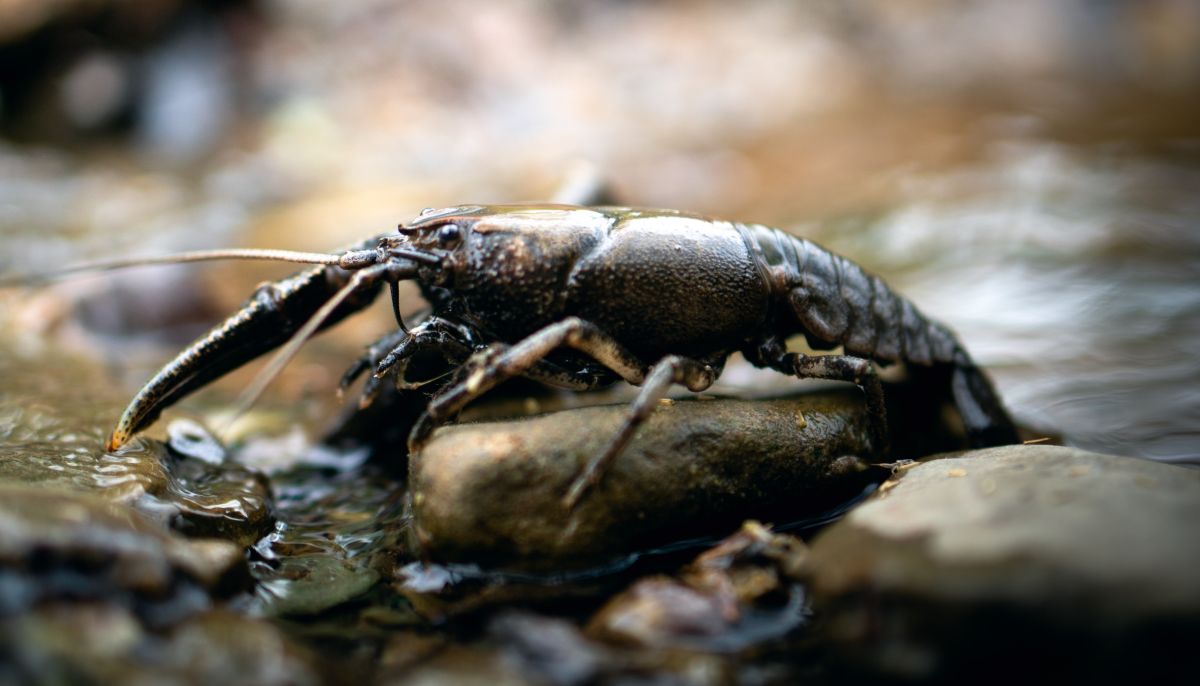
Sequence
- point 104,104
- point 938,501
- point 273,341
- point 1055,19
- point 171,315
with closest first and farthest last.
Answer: point 938,501, point 273,341, point 171,315, point 104,104, point 1055,19

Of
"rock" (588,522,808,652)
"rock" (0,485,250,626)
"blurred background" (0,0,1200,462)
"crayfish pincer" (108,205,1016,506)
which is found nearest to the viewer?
"rock" (0,485,250,626)

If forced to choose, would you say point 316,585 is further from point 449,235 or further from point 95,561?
point 449,235

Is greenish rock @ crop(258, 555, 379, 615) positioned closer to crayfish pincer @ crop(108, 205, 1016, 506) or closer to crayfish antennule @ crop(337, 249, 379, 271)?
crayfish pincer @ crop(108, 205, 1016, 506)

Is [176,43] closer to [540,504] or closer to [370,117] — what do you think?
[370,117]

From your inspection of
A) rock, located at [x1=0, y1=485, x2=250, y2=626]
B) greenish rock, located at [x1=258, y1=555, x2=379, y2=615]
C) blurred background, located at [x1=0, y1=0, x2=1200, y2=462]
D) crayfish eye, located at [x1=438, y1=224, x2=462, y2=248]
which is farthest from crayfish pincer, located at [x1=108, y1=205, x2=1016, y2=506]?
blurred background, located at [x1=0, y1=0, x2=1200, y2=462]

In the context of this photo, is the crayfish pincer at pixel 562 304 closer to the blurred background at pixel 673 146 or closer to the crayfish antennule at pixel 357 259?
the crayfish antennule at pixel 357 259

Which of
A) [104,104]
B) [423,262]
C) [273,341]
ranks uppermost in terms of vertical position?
[104,104]

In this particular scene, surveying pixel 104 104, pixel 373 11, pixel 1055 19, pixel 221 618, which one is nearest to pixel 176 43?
pixel 104 104
